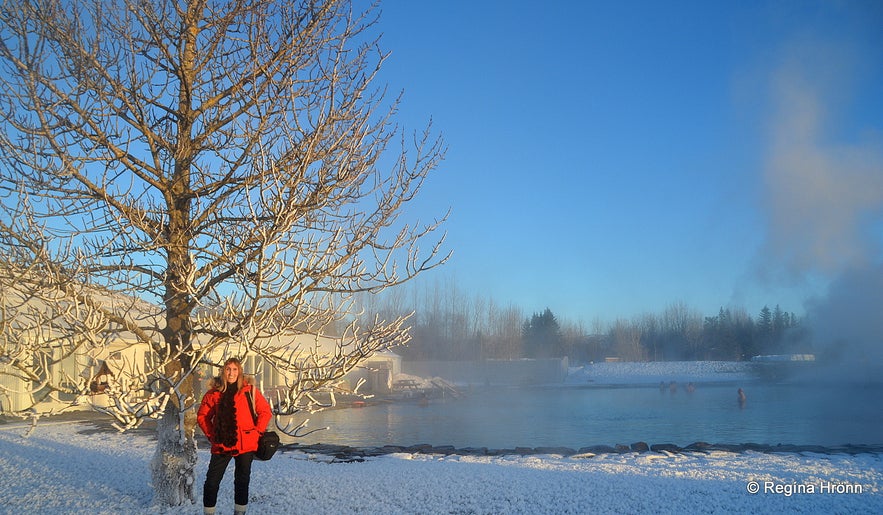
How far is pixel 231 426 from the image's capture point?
218 inches

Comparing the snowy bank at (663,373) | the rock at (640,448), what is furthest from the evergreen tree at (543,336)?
the rock at (640,448)

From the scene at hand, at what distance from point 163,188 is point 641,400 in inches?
1126

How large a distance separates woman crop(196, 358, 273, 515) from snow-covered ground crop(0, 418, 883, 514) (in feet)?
3.52

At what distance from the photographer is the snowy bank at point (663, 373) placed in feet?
171

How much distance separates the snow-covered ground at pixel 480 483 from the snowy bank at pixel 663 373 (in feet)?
130

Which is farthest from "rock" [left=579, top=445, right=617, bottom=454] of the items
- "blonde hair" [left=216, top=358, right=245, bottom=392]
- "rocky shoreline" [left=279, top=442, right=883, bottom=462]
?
"blonde hair" [left=216, top=358, right=245, bottom=392]

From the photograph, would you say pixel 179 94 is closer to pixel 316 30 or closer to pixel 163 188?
pixel 163 188

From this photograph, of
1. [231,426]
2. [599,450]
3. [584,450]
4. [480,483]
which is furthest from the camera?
[584,450]

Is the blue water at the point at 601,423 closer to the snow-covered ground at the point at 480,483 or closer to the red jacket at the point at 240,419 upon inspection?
the snow-covered ground at the point at 480,483

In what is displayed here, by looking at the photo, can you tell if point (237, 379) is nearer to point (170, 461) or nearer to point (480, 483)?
point (170, 461)

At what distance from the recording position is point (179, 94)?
6.64 meters

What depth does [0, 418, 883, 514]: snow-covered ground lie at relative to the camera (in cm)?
691

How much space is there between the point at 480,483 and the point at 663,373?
52.3m
